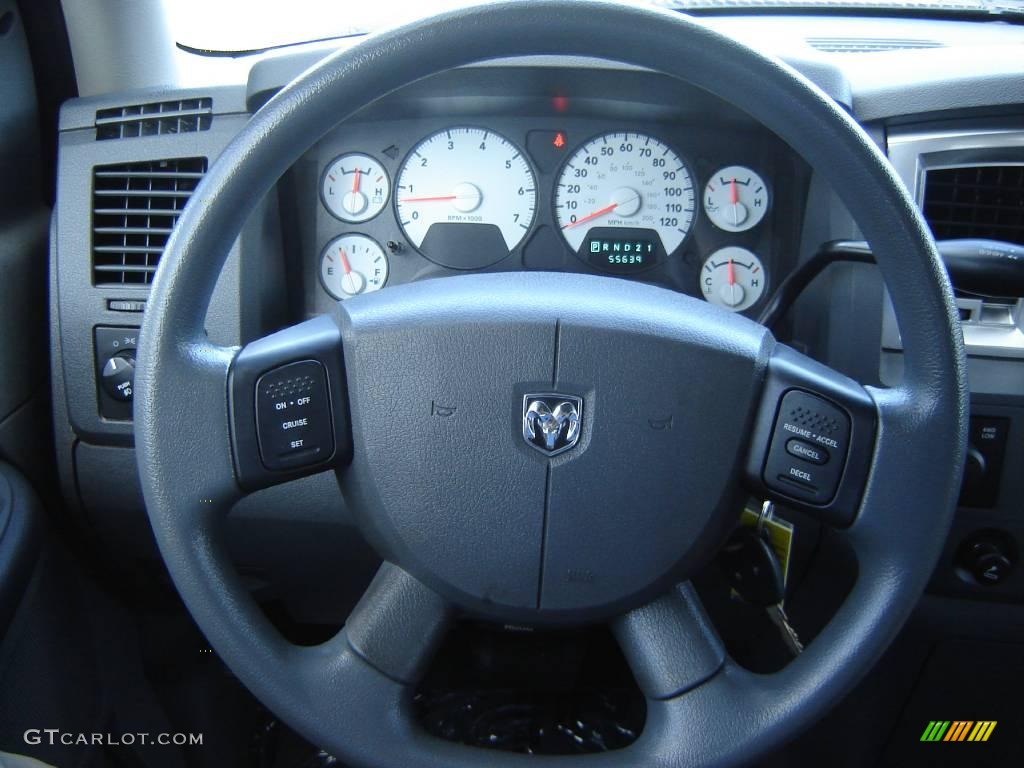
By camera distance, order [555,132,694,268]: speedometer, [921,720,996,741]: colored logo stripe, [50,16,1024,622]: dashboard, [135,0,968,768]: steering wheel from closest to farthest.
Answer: [135,0,968,768]: steering wheel, [50,16,1024,622]: dashboard, [555,132,694,268]: speedometer, [921,720,996,741]: colored logo stripe

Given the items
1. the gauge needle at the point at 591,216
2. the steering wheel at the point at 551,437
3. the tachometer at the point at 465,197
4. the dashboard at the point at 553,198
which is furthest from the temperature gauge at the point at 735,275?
the steering wheel at the point at 551,437

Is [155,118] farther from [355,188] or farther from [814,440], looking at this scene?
[814,440]

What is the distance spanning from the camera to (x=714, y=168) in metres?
1.44

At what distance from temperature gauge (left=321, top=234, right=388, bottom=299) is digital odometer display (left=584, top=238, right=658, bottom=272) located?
0.30m

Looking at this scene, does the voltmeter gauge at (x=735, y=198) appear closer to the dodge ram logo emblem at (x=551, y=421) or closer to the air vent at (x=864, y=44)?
the air vent at (x=864, y=44)

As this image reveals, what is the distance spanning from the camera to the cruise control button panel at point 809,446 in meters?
0.88

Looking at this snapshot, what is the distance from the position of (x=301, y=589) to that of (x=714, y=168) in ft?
2.87

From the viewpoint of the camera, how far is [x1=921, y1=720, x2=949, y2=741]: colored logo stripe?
1566 mm

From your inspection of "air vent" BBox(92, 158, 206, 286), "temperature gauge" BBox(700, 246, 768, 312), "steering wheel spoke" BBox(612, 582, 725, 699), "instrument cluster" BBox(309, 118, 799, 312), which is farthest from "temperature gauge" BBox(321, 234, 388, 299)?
"steering wheel spoke" BBox(612, 582, 725, 699)

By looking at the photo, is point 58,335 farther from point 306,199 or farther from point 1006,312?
point 1006,312

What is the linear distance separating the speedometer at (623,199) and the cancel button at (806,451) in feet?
Result: 2.03

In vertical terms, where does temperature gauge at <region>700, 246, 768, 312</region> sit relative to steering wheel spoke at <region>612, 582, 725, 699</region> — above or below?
above

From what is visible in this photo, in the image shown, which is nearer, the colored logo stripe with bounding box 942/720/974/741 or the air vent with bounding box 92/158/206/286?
the air vent with bounding box 92/158/206/286

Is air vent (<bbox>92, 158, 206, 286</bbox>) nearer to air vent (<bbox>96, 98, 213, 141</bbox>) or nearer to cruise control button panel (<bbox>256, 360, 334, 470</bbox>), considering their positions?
air vent (<bbox>96, 98, 213, 141</bbox>)
